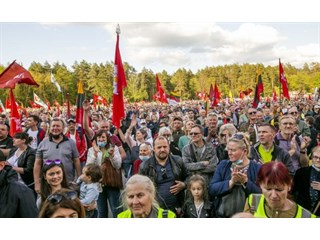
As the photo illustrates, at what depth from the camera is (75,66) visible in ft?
214

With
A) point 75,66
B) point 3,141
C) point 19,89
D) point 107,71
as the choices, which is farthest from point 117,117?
point 75,66

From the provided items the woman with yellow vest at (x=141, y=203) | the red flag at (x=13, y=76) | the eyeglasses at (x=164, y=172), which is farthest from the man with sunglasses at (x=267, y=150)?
the red flag at (x=13, y=76)

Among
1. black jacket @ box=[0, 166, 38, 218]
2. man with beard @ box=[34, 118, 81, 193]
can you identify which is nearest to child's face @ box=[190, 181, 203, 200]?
black jacket @ box=[0, 166, 38, 218]

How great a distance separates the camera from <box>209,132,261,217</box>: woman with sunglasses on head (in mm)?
3242

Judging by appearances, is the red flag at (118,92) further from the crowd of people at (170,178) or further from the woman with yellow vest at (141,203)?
the woman with yellow vest at (141,203)

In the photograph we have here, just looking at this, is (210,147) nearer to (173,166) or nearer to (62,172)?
(173,166)

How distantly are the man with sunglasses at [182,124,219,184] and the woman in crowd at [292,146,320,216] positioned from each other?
1.12 meters

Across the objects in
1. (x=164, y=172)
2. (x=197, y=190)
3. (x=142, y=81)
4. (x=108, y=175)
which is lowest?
(x=197, y=190)

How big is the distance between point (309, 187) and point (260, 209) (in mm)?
1209

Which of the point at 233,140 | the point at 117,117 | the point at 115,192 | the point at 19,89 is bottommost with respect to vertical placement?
the point at 115,192

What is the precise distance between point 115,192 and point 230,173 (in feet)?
6.38

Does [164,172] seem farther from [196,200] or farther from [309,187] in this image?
[309,187]

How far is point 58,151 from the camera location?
4.91 m

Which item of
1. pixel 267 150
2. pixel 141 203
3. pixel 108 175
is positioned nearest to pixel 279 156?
pixel 267 150
